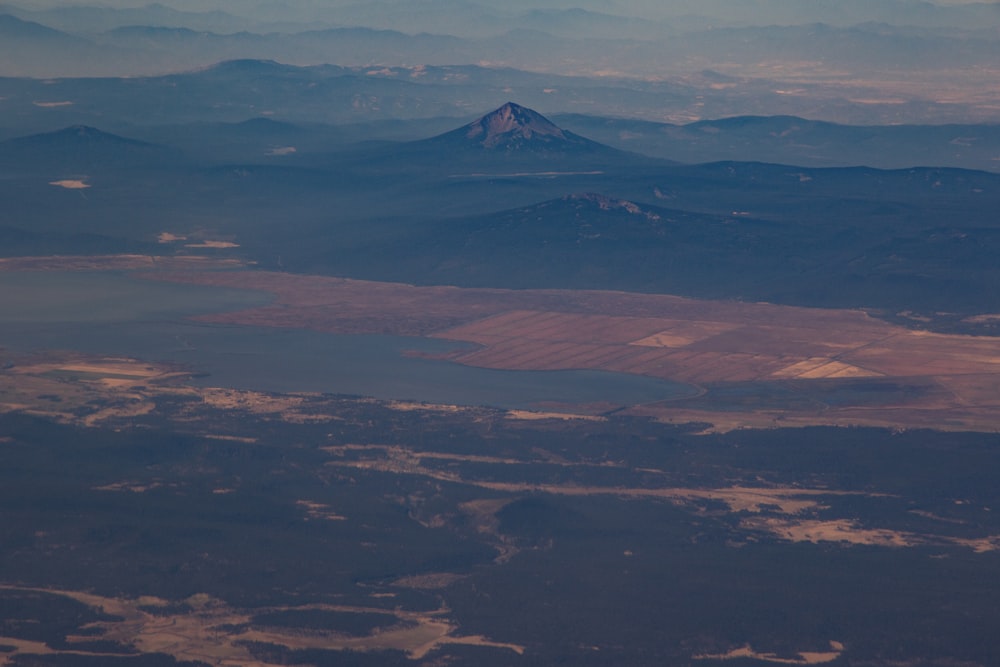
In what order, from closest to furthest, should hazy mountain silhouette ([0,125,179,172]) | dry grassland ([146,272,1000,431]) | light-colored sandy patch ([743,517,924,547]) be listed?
light-colored sandy patch ([743,517,924,547]), dry grassland ([146,272,1000,431]), hazy mountain silhouette ([0,125,179,172])

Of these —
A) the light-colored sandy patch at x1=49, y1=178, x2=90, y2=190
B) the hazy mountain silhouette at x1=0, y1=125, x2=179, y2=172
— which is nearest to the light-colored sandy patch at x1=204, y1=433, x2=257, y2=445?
the light-colored sandy patch at x1=49, y1=178, x2=90, y2=190

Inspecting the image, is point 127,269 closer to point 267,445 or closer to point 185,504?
point 267,445

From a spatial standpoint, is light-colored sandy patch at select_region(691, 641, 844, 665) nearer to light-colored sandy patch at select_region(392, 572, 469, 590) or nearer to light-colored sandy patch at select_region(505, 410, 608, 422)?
light-colored sandy patch at select_region(392, 572, 469, 590)

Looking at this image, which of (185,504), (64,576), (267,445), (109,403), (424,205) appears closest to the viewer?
(64,576)

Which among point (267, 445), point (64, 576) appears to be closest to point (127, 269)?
point (267, 445)

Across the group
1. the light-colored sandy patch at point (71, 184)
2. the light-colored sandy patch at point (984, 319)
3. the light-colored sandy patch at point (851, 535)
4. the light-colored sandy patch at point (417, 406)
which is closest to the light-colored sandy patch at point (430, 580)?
the light-colored sandy patch at point (851, 535)

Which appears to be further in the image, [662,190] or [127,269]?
[662,190]
